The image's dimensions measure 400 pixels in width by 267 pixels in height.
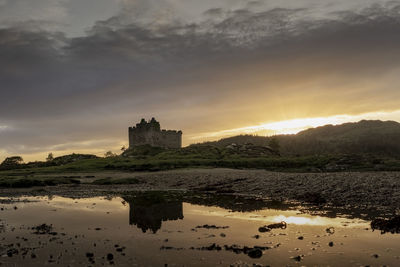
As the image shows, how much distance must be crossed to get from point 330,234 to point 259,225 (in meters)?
4.91

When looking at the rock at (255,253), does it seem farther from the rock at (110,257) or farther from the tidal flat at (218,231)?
the rock at (110,257)

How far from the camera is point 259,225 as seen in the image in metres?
23.9

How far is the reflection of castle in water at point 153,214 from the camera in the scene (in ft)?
83.7

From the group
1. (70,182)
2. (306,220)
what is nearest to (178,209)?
(306,220)

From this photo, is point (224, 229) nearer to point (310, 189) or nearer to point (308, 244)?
point (308, 244)

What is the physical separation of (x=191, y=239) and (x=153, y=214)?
35.2 ft

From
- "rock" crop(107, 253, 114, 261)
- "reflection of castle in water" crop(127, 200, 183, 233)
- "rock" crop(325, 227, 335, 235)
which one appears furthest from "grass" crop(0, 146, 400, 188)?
"rock" crop(107, 253, 114, 261)

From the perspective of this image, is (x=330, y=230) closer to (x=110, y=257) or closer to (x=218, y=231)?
(x=218, y=231)

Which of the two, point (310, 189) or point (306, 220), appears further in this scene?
point (310, 189)

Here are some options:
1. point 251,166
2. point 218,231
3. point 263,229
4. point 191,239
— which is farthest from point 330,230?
point 251,166

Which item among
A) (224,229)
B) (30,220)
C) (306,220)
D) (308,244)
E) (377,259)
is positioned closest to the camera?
(377,259)

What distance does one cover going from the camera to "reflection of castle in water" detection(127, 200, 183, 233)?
83.7ft

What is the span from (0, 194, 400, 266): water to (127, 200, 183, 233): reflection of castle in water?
0.26 ft

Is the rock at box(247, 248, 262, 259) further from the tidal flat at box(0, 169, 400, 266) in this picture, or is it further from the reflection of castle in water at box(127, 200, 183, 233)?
the reflection of castle in water at box(127, 200, 183, 233)
